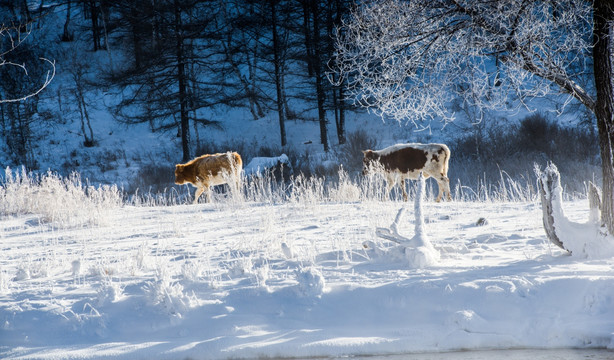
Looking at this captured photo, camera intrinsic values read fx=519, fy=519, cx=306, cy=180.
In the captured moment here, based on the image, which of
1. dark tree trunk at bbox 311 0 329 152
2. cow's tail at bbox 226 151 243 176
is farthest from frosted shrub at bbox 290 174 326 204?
dark tree trunk at bbox 311 0 329 152

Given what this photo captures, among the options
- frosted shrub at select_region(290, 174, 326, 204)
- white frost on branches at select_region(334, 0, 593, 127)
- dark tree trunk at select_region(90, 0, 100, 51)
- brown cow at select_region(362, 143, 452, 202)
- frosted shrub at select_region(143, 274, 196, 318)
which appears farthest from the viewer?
dark tree trunk at select_region(90, 0, 100, 51)

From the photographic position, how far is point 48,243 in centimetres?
748

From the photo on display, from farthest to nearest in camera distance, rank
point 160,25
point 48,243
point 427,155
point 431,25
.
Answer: point 160,25
point 427,155
point 48,243
point 431,25

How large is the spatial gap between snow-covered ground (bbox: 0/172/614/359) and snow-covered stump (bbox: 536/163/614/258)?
12 cm

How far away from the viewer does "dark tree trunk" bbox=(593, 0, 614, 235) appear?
5.20m

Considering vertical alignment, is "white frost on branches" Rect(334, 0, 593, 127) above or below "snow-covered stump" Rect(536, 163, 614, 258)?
above

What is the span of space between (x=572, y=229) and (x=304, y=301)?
288cm

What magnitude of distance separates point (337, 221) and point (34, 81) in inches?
975

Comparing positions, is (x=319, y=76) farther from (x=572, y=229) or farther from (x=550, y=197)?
(x=572, y=229)

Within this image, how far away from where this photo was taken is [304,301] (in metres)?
4.66

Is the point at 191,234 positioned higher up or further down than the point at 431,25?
further down

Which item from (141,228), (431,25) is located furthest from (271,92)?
(431,25)

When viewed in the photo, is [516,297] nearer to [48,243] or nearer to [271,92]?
[48,243]

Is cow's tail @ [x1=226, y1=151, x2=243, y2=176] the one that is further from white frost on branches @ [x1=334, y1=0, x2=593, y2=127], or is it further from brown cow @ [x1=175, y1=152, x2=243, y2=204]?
white frost on branches @ [x1=334, y1=0, x2=593, y2=127]
